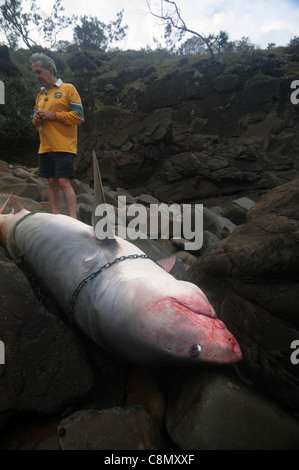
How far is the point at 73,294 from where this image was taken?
67.8 inches

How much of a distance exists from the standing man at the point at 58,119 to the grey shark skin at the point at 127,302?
1.80 metres

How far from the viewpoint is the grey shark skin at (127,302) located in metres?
1.27

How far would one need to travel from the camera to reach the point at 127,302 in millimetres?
1445

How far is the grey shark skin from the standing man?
5.90ft

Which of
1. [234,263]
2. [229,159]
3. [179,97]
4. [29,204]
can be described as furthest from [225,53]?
[234,263]

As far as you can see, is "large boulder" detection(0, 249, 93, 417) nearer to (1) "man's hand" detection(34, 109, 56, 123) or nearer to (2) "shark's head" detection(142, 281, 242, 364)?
(2) "shark's head" detection(142, 281, 242, 364)

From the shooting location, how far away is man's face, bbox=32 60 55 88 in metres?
3.61

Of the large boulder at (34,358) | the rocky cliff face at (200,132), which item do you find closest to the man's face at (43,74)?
the large boulder at (34,358)

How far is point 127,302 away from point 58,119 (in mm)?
3142

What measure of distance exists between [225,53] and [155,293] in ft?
85.2

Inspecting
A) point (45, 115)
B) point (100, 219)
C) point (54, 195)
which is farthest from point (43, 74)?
point (100, 219)

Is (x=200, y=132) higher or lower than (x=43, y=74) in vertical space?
higher

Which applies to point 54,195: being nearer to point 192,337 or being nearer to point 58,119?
point 58,119

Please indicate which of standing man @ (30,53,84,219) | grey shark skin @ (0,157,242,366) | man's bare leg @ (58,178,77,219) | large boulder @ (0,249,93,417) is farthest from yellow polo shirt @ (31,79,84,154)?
large boulder @ (0,249,93,417)
